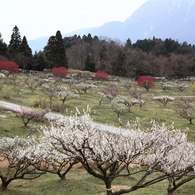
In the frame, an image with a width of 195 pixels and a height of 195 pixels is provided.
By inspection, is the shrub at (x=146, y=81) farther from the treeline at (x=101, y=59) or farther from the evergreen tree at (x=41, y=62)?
the evergreen tree at (x=41, y=62)

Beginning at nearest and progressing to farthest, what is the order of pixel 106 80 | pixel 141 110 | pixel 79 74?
pixel 141 110
pixel 106 80
pixel 79 74

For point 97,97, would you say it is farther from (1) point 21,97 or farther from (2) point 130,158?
(2) point 130,158

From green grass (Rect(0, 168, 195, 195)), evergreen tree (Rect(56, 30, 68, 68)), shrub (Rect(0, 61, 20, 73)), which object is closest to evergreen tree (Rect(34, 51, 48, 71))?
evergreen tree (Rect(56, 30, 68, 68))

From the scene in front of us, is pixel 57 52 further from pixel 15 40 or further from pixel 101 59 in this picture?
pixel 101 59

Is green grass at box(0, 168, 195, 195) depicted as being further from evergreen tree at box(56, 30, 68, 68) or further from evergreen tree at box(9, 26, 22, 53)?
evergreen tree at box(9, 26, 22, 53)

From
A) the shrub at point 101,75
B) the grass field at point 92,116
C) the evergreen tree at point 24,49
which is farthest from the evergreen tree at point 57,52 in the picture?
the grass field at point 92,116

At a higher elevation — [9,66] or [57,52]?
[57,52]

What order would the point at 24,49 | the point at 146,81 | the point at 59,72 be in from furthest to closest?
the point at 24,49 < the point at 59,72 < the point at 146,81

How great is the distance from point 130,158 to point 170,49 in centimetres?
11536

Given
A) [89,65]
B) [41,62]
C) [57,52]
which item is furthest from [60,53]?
[89,65]

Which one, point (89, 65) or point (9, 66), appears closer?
point (9, 66)

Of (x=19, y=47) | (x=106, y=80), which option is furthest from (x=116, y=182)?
(x=19, y=47)

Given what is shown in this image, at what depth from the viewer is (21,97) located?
40688 mm

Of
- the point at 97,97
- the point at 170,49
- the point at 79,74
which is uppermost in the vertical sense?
the point at 170,49
